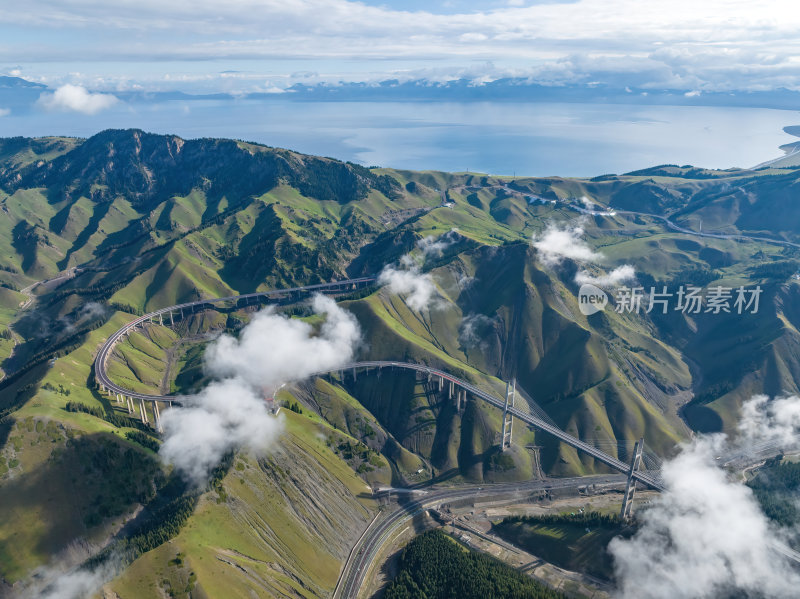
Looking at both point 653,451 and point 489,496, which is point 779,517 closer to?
point 653,451

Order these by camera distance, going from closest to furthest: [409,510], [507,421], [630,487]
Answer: [630,487] < [409,510] < [507,421]

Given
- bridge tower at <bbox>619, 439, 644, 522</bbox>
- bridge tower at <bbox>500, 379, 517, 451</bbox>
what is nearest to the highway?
bridge tower at <bbox>500, 379, 517, 451</bbox>

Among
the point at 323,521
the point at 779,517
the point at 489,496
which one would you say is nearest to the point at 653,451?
the point at 779,517

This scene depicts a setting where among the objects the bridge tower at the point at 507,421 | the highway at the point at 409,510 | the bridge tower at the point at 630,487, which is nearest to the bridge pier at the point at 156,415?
the highway at the point at 409,510

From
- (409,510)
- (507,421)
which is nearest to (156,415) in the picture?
(409,510)

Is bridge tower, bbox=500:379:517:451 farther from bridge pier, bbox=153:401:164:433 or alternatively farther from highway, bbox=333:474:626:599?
bridge pier, bbox=153:401:164:433

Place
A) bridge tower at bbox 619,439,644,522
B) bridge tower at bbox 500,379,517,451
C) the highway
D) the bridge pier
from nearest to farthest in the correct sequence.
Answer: the highway < bridge tower at bbox 619,439,644,522 < the bridge pier < bridge tower at bbox 500,379,517,451

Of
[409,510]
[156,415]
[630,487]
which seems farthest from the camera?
[156,415]

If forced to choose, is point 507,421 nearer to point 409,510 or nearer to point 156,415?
point 409,510
